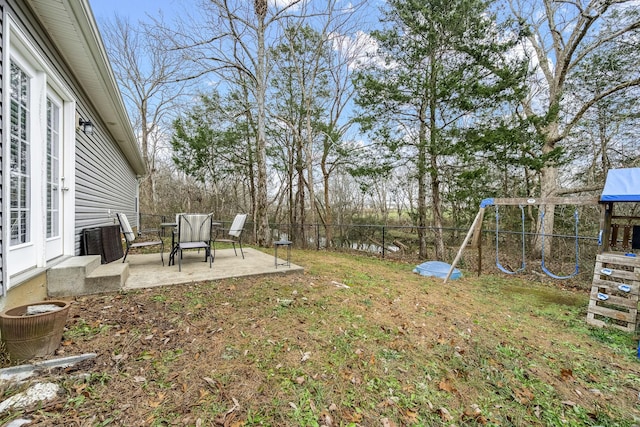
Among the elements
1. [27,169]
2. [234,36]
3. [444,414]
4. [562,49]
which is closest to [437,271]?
→ [444,414]

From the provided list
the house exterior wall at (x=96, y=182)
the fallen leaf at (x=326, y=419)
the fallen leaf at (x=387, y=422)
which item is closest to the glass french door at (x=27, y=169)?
the house exterior wall at (x=96, y=182)

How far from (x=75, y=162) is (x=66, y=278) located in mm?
1854

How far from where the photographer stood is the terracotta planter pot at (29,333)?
177 cm

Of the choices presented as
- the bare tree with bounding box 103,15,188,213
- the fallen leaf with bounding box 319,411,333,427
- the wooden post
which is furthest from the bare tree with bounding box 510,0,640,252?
the bare tree with bounding box 103,15,188,213

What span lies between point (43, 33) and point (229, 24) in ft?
20.8

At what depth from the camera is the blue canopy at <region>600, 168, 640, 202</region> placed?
354 cm

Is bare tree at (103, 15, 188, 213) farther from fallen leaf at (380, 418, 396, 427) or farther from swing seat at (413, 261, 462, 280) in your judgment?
fallen leaf at (380, 418, 396, 427)

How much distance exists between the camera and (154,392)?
171 centimetres

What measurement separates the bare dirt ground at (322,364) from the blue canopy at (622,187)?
67.6 inches

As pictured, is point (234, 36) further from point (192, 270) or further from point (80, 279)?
point (80, 279)

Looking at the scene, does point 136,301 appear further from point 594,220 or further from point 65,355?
point 594,220

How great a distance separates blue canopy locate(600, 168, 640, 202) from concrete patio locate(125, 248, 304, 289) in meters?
4.55

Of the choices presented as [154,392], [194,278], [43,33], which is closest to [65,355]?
[154,392]

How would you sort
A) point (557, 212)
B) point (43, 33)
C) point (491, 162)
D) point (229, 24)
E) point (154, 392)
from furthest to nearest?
point (557, 212) → point (229, 24) → point (491, 162) → point (43, 33) → point (154, 392)
